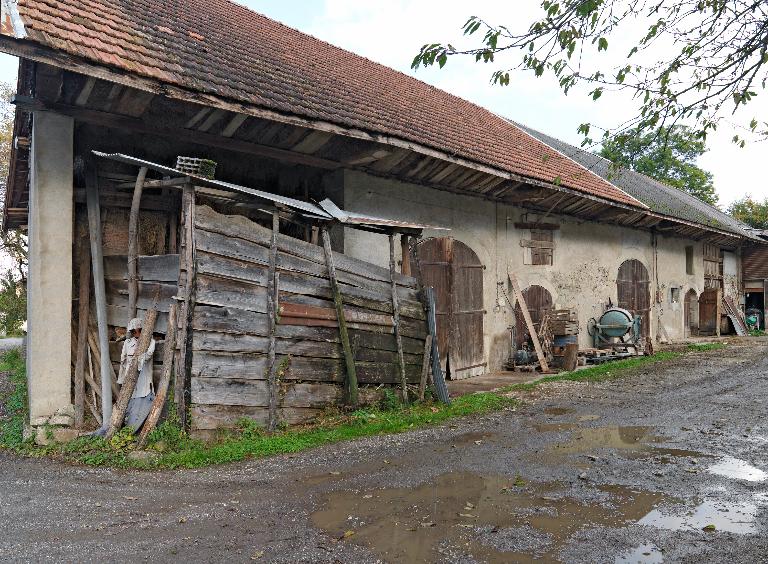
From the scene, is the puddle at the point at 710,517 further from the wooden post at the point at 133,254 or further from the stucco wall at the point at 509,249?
the stucco wall at the point at 509,249

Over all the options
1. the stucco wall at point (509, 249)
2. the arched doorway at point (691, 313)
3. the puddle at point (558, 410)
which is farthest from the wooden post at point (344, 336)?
the arched doorway at point (691, 313)

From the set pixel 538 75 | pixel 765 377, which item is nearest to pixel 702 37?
pixel 538 75

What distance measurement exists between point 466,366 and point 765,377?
16.1 feet

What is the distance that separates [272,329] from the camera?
19.4ft

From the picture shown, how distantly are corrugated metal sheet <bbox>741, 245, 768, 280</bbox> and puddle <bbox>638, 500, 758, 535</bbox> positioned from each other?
21725 mm

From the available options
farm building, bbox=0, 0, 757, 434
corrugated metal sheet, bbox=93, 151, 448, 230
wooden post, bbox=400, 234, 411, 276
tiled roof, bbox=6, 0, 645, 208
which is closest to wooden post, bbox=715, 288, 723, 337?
tiled roof, bbox=6, 0, 645, 208

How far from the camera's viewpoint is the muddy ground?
334 centimetres

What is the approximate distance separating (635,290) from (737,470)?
1099cm

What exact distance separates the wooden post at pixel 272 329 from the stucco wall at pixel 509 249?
2256 mm

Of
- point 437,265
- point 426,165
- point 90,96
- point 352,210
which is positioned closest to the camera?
point 90,96

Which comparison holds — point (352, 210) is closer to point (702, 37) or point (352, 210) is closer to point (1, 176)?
point (702, 37)

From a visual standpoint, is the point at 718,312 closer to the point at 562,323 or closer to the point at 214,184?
the point at 562,323

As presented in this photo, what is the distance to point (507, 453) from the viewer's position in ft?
17.8

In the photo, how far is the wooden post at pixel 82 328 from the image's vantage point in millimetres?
6102
